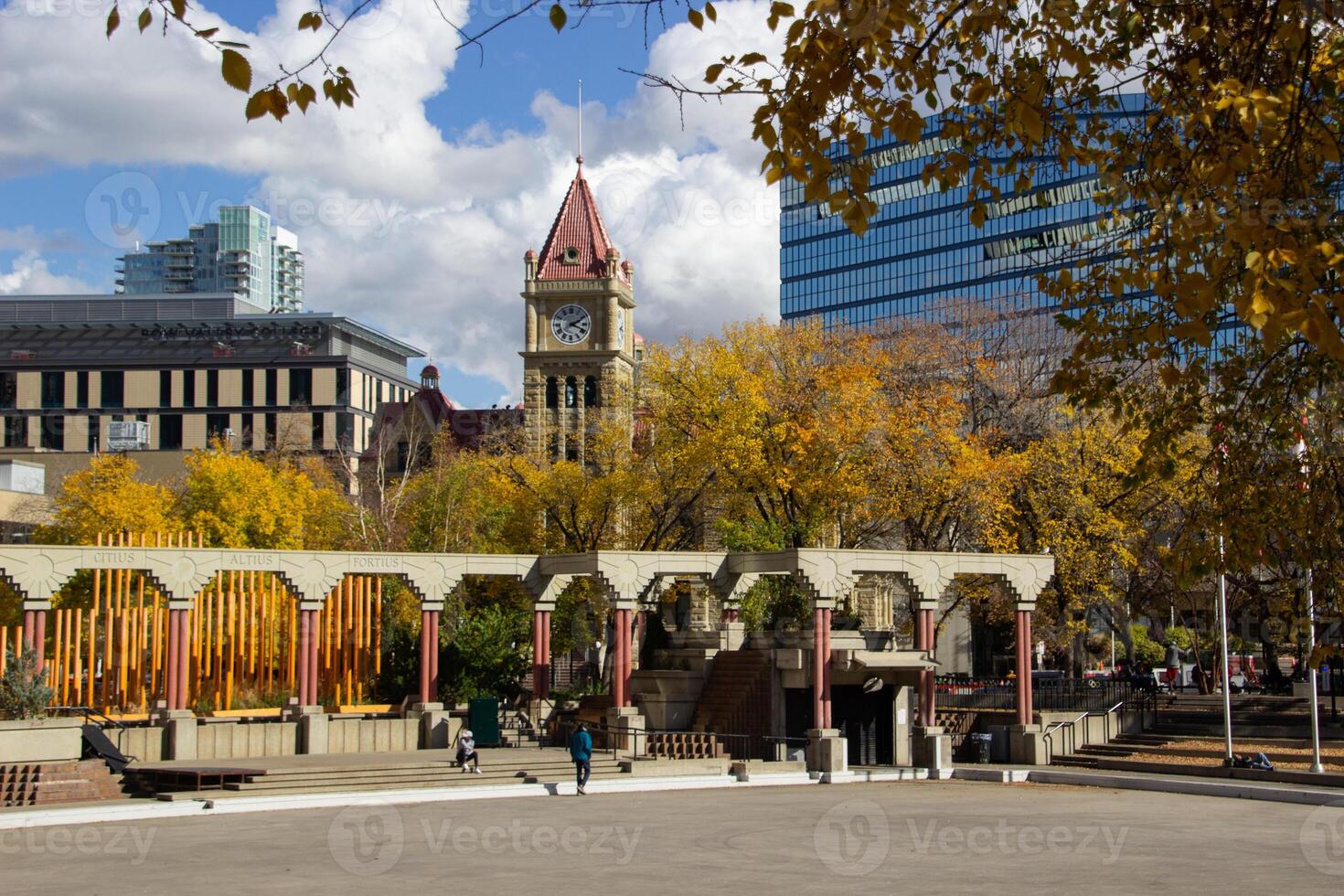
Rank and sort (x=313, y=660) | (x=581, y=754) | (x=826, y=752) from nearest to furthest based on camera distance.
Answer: (x=581, y=754) < (x=826, y=752) < (x=313, y=660)

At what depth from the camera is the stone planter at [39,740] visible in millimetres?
28438

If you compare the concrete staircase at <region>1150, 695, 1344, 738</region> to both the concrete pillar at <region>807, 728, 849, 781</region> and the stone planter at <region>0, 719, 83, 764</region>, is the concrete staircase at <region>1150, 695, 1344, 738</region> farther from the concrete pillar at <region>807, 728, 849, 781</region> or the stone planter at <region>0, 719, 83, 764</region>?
the stone planter at <region>0, 719, 83, 764</region>

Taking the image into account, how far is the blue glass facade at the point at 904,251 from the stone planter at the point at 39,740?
87834mm

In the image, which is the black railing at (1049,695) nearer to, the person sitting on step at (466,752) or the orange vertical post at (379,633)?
the orange vertical post at (379,633)

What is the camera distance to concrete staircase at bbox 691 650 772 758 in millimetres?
39781

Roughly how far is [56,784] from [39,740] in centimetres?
95

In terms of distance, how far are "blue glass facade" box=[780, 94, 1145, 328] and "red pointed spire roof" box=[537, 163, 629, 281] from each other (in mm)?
23901

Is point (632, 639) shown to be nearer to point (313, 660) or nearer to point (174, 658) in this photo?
point (313, 660)

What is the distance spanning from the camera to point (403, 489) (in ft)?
210

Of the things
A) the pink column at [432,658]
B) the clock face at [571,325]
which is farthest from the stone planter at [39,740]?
the clock face at [571,325]

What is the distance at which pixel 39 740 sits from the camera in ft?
94.5

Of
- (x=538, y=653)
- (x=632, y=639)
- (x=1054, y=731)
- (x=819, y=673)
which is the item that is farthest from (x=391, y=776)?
(x=632, y=639)

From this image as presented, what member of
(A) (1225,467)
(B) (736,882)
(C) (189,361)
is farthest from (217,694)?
(C) (189,361)

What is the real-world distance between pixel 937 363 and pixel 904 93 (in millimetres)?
45253
